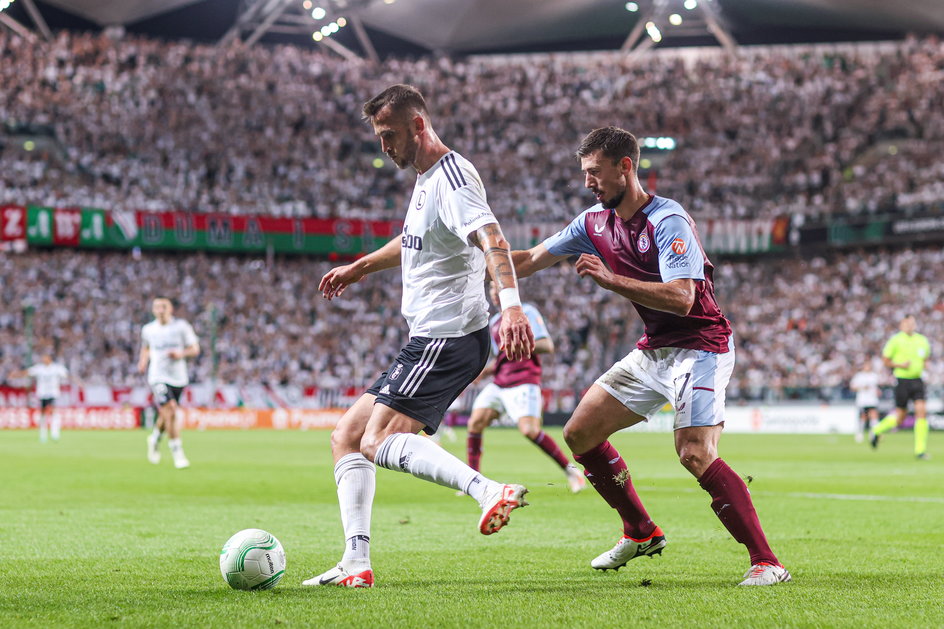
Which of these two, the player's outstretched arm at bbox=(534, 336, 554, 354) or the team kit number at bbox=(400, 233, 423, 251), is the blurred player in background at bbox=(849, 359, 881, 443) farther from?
the team kit number at bbox=(400, 233, 423, 251)

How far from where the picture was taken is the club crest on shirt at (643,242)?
5.97 meters

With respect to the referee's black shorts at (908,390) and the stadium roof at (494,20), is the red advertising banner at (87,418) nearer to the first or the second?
the stadium roof at (494,20)

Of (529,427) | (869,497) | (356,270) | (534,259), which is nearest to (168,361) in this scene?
(529,427)

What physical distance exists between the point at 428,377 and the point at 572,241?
4.53ft

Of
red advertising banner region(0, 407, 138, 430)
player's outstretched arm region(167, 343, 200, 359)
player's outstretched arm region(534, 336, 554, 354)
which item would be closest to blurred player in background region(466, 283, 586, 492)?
player's outstretched arm region(534, 336, 554, 354)

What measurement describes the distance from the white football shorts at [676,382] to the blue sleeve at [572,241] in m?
0.72

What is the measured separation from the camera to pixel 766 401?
34438mm

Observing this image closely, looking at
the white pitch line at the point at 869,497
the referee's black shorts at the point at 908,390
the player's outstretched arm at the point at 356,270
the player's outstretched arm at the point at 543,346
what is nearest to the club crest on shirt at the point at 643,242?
the player's outstretched arm at the point at 356,270

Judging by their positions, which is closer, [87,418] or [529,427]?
[529,427]

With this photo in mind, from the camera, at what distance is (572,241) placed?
6.43m

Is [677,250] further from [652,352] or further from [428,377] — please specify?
[428,377]

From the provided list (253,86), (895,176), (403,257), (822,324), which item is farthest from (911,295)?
(403,257)

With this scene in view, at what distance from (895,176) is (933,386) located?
498 inches

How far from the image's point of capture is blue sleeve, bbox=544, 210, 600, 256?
252 inches
